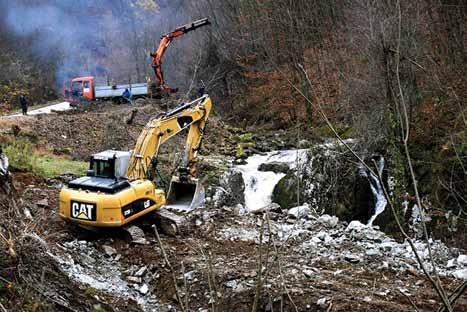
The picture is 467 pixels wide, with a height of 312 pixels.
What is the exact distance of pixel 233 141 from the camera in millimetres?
20297

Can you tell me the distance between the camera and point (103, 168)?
8891mm

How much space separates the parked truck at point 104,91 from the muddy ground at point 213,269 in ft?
40.5

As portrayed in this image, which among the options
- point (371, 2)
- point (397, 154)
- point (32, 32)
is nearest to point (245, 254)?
point (397, 154)

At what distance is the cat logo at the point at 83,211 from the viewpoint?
8086mm

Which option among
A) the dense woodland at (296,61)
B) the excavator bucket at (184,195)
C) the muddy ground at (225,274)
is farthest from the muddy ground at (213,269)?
the dense woodland at (296,61)

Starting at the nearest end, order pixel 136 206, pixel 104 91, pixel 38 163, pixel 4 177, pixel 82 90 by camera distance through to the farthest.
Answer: pixel 4 177, pixel 136 206, pixel 38 163, pixel 104 91, pixel 82 90

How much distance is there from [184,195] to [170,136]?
1.78 metres

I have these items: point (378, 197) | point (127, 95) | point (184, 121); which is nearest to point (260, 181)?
point (378, 197)

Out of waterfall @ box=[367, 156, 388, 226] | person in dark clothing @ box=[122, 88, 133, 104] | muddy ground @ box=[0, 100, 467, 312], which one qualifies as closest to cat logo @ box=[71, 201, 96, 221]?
muddy ground @ box=[0, 100, 467, 312]

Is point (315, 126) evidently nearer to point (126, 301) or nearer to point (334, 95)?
point (334, 95)

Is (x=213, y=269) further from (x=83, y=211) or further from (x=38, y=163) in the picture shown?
(x=38, y=163)

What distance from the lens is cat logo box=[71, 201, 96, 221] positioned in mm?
8086

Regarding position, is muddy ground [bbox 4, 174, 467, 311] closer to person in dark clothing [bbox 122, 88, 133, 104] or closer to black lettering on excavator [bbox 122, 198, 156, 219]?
black lettering on excavator [bbox 122, 198, 156, 219]

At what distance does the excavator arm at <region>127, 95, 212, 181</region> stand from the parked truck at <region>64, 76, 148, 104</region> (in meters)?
13.5
